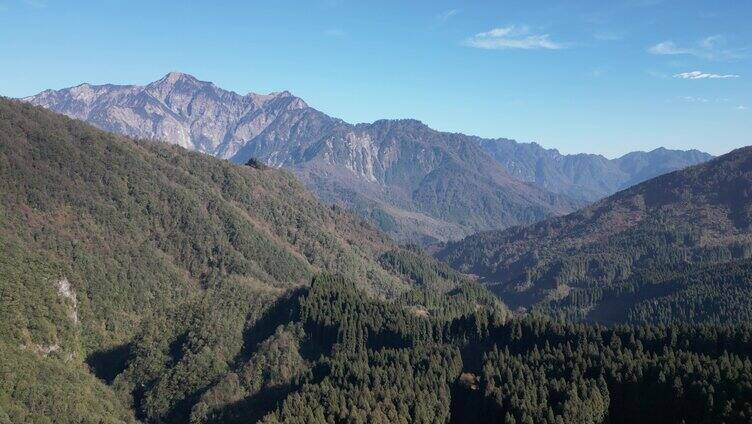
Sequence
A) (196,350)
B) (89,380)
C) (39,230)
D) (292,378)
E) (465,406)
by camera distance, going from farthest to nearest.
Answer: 1. (39,230)
2. (196,350)
3. (89,380)
4. (292,378)
5. (465,406)

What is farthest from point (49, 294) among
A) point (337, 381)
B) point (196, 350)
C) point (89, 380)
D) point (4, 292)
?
point (337, 381)

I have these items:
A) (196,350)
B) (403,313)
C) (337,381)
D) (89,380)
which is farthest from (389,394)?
(89,380)

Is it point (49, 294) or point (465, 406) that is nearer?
point (465, 406)

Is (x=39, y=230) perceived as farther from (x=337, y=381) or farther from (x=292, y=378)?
(x=337, y=381)

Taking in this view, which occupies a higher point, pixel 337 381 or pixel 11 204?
pixel 11 204

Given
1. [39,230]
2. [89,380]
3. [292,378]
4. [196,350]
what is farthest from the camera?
[39,230]

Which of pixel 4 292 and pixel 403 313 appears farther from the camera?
pixel 403 313

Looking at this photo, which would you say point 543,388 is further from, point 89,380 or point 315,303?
point 89,380

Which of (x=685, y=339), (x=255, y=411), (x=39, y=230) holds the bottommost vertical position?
(x=255, y=411)

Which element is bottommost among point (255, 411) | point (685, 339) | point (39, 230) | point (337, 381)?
point (255, 411)
